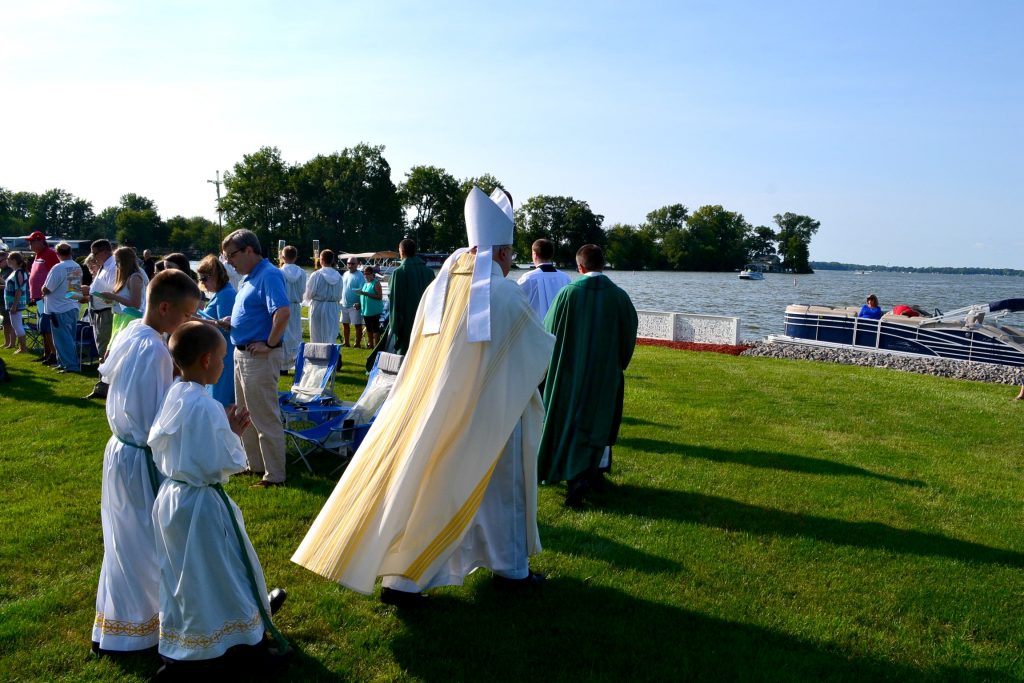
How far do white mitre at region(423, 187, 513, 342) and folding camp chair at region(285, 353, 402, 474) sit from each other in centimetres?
265

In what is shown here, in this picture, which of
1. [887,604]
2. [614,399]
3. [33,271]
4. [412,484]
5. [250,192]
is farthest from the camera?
[250,192]

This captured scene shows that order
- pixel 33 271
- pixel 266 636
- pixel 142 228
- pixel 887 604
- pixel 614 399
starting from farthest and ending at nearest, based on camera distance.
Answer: pixel 142 228, pixel 33 271, pixel 614 399, pixel 887 604, pixel 266 636

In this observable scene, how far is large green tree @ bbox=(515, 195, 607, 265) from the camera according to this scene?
91562mm

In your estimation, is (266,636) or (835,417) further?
(835,417)

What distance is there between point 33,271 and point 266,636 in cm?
1190

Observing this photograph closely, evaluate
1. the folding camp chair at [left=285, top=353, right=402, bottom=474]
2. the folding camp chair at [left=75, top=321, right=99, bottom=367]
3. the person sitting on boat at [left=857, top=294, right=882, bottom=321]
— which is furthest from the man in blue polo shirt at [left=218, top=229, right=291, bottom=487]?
the person sitting on boat at [left=857, top=294, right=882, bottom=321]

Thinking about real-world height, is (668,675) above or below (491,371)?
below

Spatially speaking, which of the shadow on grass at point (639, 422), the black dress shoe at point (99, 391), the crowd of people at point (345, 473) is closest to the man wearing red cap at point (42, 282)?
the black dress shoe at point (99, 391)

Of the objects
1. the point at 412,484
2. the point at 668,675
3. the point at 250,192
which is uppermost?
the point at 250,192

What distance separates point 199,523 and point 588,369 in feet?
12.3

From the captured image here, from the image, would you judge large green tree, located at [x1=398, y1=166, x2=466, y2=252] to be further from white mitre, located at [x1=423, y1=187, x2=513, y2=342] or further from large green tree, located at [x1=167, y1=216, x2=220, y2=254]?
white mitre, located at [x1=423, y1=187, x2=513, y2=342]

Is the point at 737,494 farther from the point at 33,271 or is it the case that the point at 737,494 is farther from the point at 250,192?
the point at 250,192

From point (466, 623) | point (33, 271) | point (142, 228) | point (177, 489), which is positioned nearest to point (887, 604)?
point (466, 623)

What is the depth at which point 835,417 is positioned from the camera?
10406 mm
